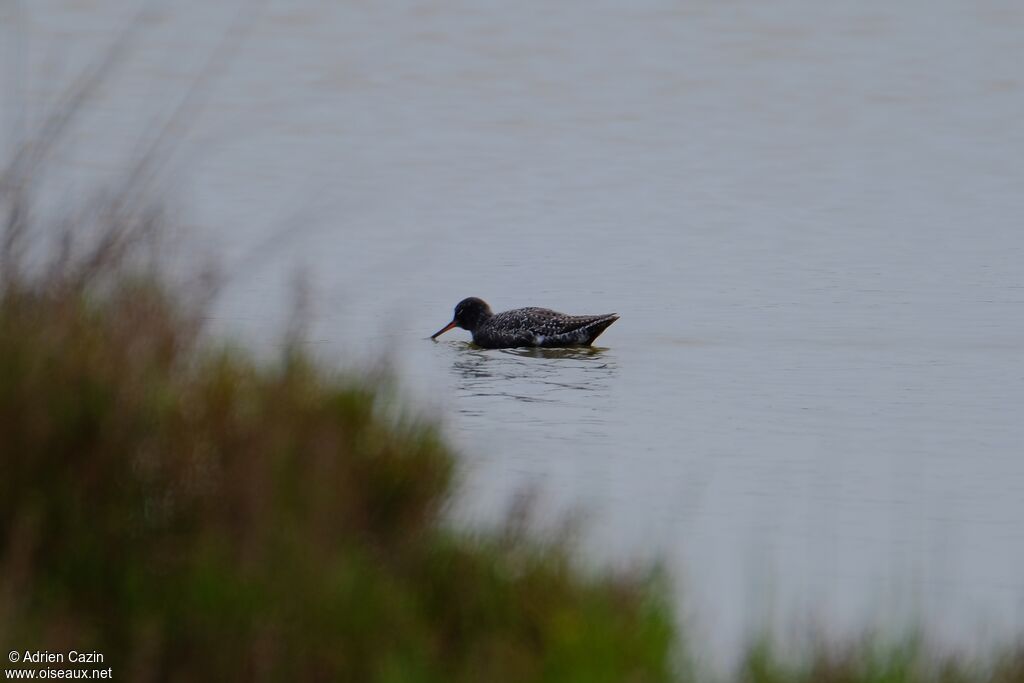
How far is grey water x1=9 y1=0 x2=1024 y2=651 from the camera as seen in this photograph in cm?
759

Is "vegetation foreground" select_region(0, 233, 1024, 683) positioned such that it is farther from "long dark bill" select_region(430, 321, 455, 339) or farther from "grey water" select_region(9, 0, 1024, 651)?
"long dark bill" select_region(430, 321, 455, 339)

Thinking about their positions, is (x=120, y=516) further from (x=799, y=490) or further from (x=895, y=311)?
(x=895, y=311)

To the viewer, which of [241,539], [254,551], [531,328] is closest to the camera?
[254,551]

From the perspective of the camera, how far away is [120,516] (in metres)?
5.12

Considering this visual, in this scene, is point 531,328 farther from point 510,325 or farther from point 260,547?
point 260,547

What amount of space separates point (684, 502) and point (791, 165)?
17434mm

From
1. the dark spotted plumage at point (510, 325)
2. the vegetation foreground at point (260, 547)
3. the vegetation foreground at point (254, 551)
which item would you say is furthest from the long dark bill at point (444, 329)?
the vegetation foreground at point (254, 551)

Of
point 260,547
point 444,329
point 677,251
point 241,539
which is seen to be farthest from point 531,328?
point 260,547

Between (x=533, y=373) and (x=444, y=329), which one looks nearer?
(x=533, y=373)

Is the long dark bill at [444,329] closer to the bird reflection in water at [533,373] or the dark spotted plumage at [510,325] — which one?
the dark spotted plumage at [510,325]

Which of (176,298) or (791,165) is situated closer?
(176,298)

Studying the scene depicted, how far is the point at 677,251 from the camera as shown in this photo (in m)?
18.5

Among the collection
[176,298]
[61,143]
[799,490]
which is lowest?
[799,490]

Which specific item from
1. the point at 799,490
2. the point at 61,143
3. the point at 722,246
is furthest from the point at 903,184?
the point at 61,143
